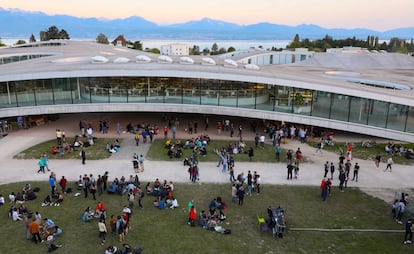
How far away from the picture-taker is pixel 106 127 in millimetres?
31078

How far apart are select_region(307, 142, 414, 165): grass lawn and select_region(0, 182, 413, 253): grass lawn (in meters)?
6.60

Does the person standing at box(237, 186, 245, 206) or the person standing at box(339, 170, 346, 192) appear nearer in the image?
the person standing at box(237, 186, 245, 206)

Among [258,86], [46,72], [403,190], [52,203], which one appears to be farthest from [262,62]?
[52,203]

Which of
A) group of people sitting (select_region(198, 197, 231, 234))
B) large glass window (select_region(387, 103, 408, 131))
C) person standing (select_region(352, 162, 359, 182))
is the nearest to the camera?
group of people sitting (select_region(198, 197, 231, 234))

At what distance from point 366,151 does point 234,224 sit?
50.4ft

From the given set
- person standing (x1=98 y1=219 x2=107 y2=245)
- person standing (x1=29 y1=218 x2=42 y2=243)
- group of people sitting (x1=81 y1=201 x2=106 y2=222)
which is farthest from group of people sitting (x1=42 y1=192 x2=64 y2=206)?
person standing (x1=98 y1=219 x2=107 y2=245)

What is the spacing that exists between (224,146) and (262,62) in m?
59.3

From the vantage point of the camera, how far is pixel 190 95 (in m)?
31.8

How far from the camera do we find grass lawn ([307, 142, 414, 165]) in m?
25.7

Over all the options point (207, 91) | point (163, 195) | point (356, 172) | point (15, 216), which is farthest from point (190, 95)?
point (15, 216)

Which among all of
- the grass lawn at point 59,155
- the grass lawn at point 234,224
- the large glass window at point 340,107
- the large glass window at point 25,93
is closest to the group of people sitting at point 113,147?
the grass lawn at point 59,155

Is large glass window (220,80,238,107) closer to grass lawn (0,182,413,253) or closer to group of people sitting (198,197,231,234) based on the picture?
grass lawn (0,182,413,253)

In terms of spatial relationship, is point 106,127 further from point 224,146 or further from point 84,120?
point 224,146

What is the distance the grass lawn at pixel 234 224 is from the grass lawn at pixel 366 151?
6.60 metres
